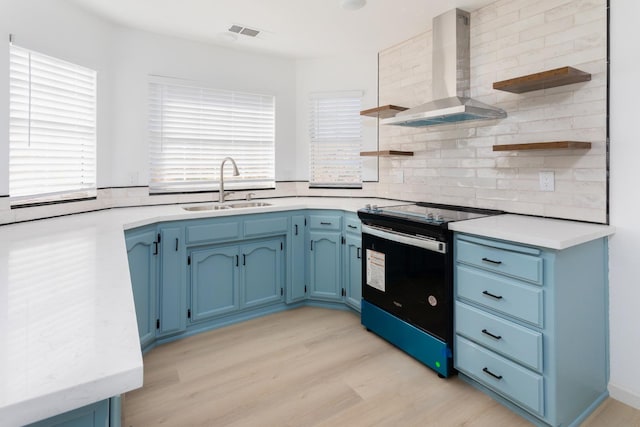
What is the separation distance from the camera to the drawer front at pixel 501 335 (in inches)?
69.4

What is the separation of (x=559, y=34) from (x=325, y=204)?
1998 millimetres

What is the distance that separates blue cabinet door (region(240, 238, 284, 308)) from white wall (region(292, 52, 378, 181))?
1.11 m

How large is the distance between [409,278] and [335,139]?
1.92m

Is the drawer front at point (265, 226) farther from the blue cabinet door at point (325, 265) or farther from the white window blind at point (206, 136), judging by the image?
the white window blind at point (206, 136)

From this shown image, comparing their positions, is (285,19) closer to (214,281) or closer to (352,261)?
(352,261)

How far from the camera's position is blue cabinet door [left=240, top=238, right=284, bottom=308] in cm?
302

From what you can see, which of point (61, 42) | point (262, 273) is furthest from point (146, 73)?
point (262, 273)

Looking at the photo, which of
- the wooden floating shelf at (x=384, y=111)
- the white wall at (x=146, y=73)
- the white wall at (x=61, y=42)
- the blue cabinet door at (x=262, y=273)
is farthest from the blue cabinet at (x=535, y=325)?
the white wall at (x=61, y=42)

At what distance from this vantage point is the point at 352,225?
3.05 m

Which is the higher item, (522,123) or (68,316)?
(522,123)

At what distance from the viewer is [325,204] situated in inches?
127

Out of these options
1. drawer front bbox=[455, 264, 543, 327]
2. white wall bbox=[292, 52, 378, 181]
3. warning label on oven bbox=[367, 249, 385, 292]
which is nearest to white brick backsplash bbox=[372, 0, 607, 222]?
white wall bbox=[292, 52, 378, 181]

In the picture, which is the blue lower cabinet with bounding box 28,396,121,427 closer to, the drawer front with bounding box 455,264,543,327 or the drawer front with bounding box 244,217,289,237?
the drawer front with bounding box 455,264,543,327

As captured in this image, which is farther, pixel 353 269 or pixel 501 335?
pixel 353 269
